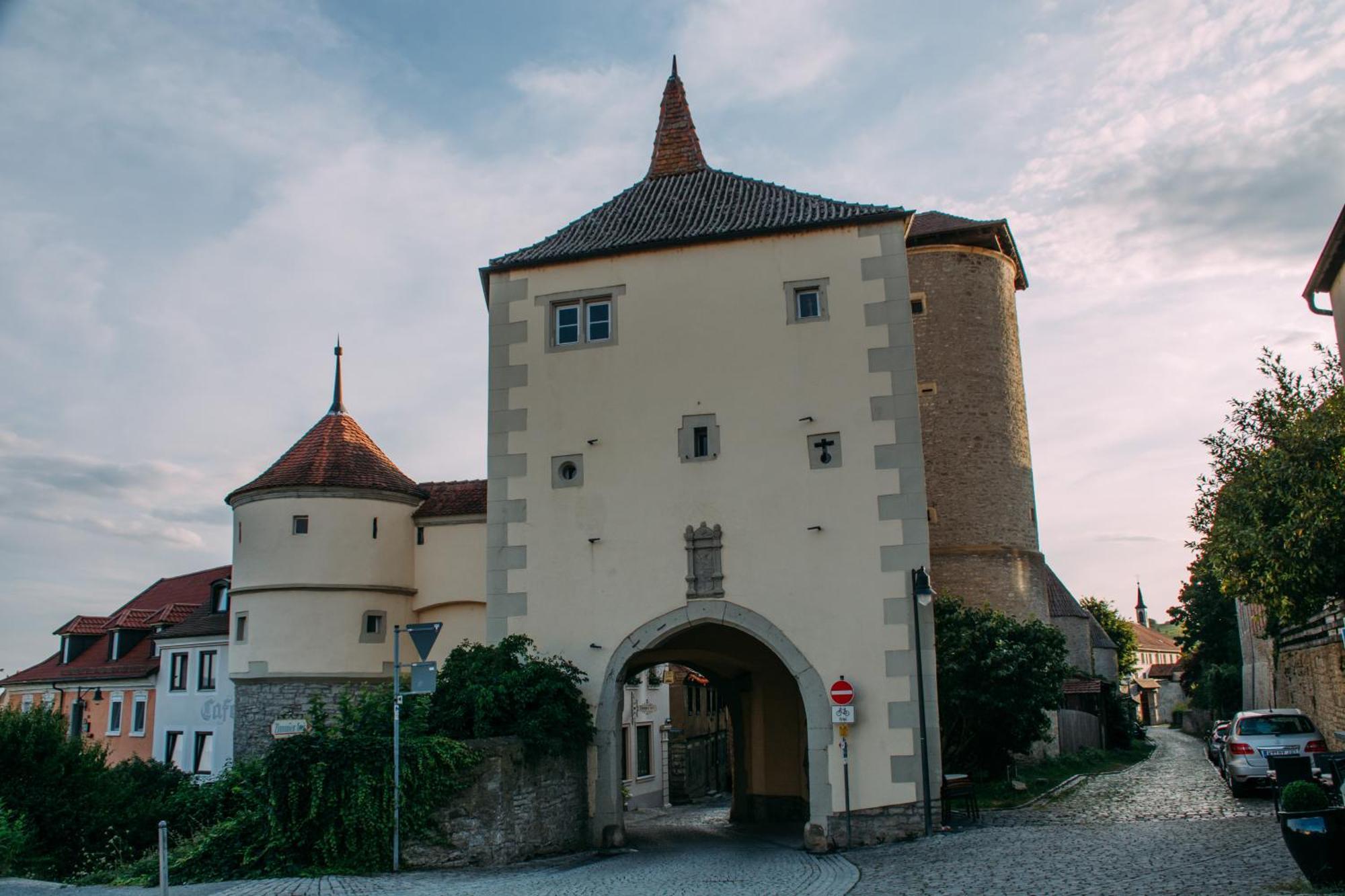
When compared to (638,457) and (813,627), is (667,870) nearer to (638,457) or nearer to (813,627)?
(813,627)

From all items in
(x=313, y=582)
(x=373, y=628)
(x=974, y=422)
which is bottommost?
(x=373, y=628)

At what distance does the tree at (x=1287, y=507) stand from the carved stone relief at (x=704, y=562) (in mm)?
7852

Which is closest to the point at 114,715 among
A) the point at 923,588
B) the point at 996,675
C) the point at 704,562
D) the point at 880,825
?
the point at 704,562

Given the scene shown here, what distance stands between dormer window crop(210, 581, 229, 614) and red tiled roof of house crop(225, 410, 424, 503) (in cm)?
1080

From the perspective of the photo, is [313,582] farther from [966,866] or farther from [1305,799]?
[1305,799]

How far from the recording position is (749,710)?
24.1 metres

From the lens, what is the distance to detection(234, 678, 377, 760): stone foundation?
2605 cm

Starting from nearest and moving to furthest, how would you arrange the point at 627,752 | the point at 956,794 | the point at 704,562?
the point at 956,794
the point at 704,562
the point at 627,752

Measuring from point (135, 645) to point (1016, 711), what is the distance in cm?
3273

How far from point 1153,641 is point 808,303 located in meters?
123

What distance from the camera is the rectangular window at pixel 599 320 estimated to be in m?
19.8

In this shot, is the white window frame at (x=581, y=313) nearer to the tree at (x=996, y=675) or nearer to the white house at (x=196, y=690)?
the tree at (x=996, y=675)

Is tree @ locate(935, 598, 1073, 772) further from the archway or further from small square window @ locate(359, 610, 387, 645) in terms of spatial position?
small square window @ locate(359, 610, 387, 645)

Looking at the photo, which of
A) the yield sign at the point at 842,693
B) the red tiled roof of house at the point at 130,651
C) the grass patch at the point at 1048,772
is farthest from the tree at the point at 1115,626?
the yield sign at the point at 842,693
